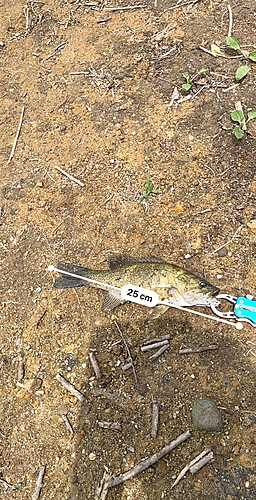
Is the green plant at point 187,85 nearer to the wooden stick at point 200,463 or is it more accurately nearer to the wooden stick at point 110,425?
the wooden stick at point 110,425

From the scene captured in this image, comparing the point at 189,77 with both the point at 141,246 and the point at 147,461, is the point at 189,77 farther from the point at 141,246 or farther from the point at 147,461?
the point at 147,461

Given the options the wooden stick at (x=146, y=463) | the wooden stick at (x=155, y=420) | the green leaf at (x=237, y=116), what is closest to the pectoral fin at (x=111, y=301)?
the wooden stick at (x=155, y=420)

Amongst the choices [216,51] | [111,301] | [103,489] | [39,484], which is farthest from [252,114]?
[39,484]

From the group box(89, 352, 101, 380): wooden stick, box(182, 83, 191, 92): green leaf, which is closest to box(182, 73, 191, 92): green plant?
box(182, 83, 191, 92): green leaf

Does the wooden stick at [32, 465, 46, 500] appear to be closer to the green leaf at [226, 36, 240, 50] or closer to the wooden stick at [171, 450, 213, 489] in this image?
the wooden stick at [171, 450, 213, 489]

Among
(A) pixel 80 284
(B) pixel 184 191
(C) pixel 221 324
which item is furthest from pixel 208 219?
(A) pixel 80 284

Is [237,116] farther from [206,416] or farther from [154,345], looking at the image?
[206,416]
